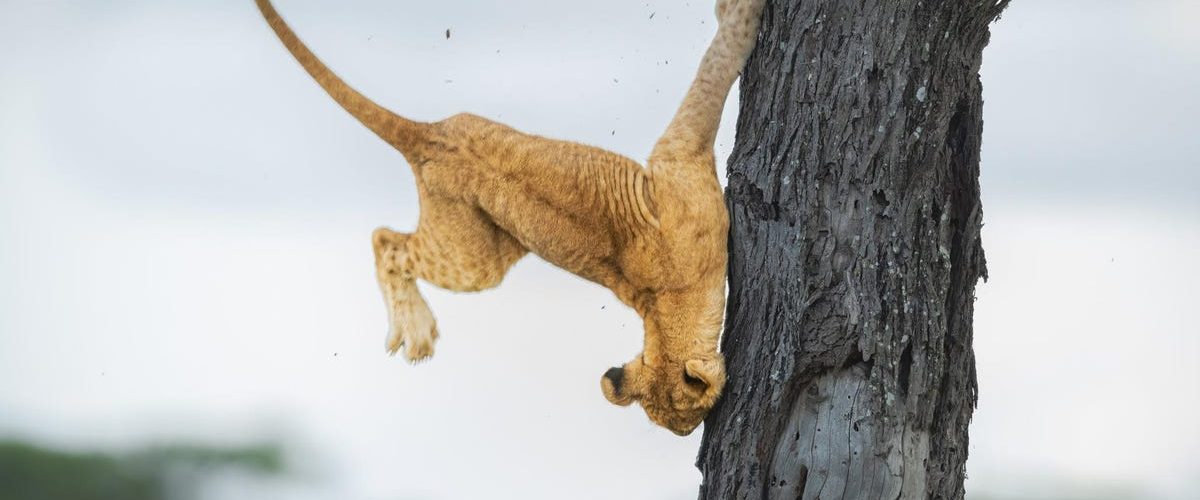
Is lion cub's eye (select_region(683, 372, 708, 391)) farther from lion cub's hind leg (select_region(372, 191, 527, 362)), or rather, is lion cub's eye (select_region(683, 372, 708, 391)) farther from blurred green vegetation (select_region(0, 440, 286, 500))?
blurred green vegetation (select_region(0, 440, 286, 500))

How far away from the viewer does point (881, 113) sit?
17.0 feet

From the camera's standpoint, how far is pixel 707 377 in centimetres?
548

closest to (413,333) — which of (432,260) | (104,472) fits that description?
(432,260)

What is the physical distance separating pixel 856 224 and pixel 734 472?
1.08 metres

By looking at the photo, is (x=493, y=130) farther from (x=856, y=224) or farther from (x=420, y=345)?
(x=856, y=224)

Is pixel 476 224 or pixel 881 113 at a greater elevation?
pixel 881 113

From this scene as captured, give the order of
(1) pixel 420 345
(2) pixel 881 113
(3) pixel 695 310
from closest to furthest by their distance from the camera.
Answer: (2) pixel 881 113 → (3) pixel 695 310 → (1) pixel 420 345

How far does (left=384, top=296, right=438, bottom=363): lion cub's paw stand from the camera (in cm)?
620

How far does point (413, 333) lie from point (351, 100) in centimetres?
110

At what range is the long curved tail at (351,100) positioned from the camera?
5.72 m

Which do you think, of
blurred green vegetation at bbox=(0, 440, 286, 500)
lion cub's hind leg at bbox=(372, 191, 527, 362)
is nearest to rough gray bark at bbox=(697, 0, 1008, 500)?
lion cub's hind leg at bbox=(372, 191, 527, 362)

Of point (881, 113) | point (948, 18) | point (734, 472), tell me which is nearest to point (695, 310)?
point (734, 472)

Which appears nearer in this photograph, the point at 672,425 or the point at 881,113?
the point at 881,113

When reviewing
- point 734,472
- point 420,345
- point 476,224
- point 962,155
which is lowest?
point 734,472
